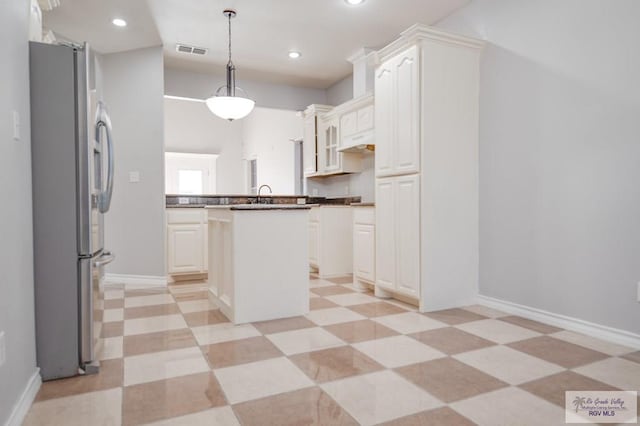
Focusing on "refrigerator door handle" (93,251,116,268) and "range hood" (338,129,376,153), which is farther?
"range hood" (338,129,376,153)

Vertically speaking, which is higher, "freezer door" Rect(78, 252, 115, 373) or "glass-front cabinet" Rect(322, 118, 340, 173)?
"glass-front cabinet" Rect(322, 118, 340, 173)

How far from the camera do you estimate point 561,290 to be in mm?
2725

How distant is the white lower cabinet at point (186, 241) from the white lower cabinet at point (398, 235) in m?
2.12

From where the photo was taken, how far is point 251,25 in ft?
13.0

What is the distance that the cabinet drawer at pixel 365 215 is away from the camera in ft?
12.5

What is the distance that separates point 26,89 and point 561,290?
328cm

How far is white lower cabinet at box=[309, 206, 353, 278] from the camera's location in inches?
187

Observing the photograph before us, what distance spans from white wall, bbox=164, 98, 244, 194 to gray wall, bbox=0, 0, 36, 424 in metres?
7.72

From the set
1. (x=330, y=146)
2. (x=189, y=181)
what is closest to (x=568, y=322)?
(x=330, y=146)

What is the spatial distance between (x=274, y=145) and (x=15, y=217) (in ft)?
21.7

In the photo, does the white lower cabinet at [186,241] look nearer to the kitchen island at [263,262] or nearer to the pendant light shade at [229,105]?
the pendant light shade at [229,105]

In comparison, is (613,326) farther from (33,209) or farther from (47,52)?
(47,52)

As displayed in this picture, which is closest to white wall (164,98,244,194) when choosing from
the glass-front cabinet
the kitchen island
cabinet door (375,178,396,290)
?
the glass-front cabinet

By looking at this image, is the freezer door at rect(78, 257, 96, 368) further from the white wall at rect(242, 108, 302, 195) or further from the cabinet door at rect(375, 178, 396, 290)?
the white wall at rect(242, 108, 302, 195)
